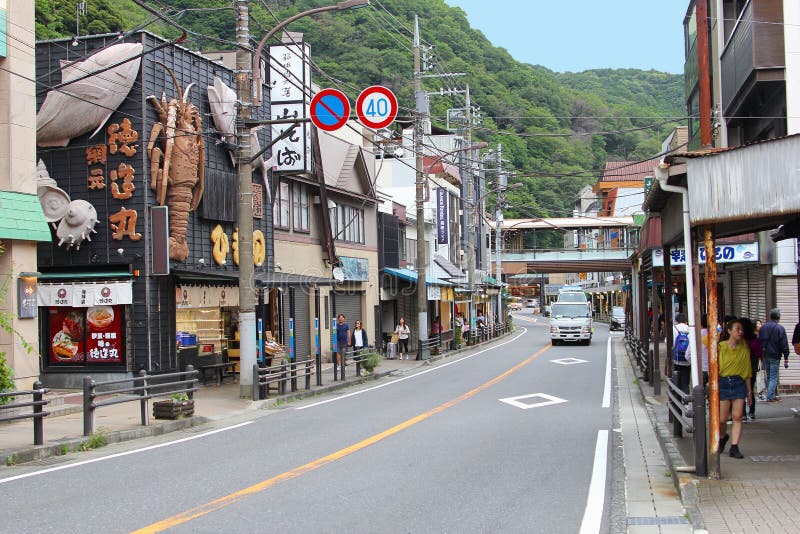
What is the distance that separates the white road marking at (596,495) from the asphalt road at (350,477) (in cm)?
3

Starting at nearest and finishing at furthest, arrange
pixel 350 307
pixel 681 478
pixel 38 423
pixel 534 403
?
1. pixel 681 478
2. pixel 38 423
3. pixel 534 403
4. pixel 350 307

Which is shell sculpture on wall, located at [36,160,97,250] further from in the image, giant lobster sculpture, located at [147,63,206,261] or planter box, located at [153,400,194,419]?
planter box, located at [153,400,194,419]

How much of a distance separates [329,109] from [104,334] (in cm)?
796

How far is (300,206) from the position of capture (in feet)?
101

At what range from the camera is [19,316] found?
16.7 metres

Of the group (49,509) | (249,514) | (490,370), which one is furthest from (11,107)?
(490,370)

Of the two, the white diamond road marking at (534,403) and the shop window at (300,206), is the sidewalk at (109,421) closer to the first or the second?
the white diamond road marking at (534,403)

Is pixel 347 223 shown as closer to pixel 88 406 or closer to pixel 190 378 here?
pixel 190 378

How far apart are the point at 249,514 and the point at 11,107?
11.9 meters

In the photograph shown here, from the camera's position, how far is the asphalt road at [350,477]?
8070 mm

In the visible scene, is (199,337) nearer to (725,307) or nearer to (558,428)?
(558,428)

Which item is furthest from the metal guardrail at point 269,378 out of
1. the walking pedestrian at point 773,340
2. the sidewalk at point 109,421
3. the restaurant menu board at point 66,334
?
the walking pedestrian at point 773,340

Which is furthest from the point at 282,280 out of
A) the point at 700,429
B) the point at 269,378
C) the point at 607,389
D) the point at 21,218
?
the point at 700,429

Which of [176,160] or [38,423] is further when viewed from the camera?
[176,160]
